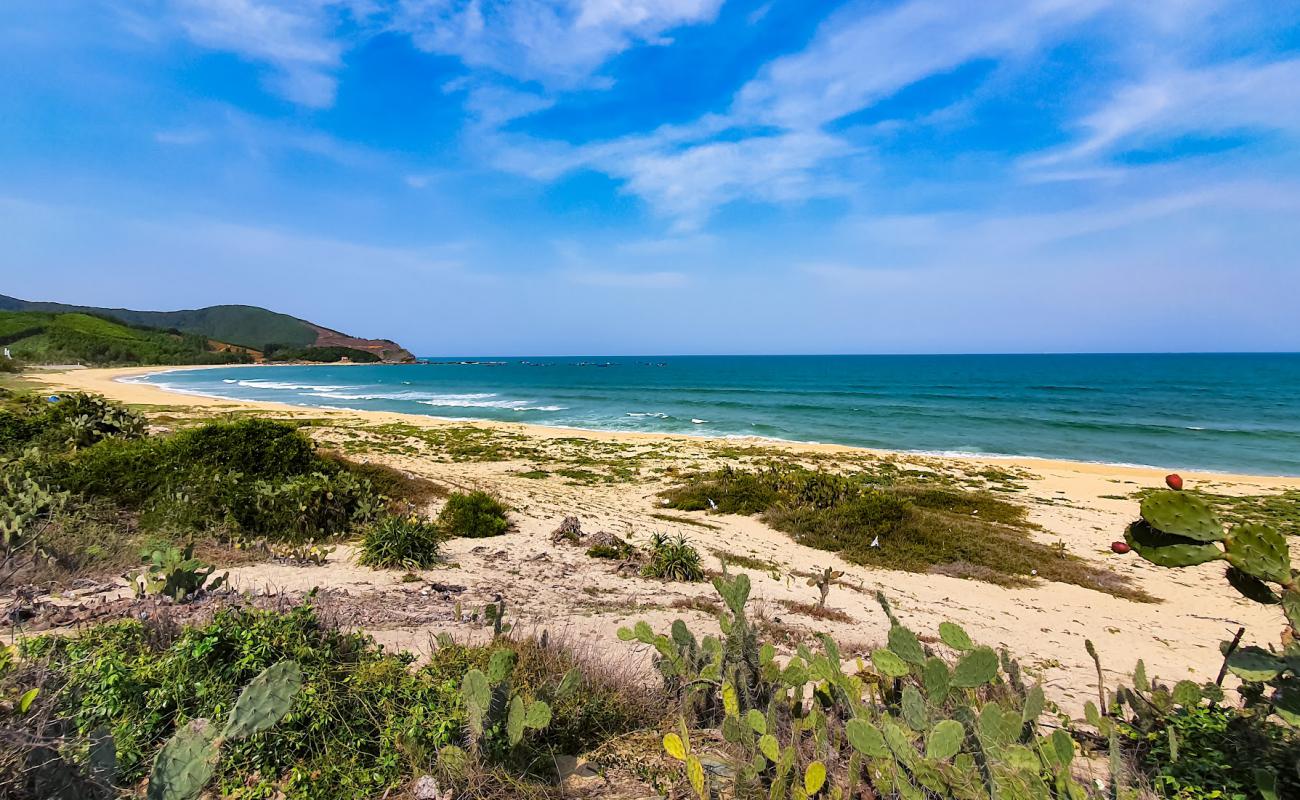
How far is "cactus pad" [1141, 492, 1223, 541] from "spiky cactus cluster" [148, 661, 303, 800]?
4.71 metres

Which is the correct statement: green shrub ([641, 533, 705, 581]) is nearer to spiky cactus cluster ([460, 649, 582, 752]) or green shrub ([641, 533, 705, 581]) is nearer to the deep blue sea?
spiky cactus cluster ([460, 649, 582, 752])

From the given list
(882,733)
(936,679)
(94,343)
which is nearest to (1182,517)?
(936,679)

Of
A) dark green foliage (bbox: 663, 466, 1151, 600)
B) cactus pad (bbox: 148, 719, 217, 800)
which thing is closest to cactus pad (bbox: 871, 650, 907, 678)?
cactus pad (bbox: 148, 719, 217, 800)

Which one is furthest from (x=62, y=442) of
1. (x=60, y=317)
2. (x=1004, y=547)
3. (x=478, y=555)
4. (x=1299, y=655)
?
(x=60, y=317)

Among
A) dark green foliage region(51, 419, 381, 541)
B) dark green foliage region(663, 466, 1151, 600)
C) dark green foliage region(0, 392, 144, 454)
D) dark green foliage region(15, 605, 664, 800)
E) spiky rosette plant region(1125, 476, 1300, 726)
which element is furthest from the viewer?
dark green foliage region(0, 392, 144, 454)

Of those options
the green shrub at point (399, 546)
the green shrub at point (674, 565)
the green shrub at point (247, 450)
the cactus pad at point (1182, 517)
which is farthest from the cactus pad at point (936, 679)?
the green shrub at point (247, 450)

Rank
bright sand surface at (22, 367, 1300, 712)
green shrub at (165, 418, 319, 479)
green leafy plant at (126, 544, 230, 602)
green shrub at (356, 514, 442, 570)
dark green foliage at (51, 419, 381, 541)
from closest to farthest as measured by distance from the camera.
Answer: green leafy plant at (126, 544, 230, 602), bright sand surface at (22, 367, 1300, 712), green shrub at (356, 514, 442, 570), dark green foliage at (51, 419, 381, 541), green shrub at (165, 418, 319, 479)

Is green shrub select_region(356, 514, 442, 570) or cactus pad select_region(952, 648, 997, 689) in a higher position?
cactus pad select_region(952, 648, 997, 689)

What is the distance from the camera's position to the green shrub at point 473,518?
31.0 ft

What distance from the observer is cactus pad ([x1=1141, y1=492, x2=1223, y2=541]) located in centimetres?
315

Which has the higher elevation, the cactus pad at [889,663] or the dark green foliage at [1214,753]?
the cactus pad at [889,663]

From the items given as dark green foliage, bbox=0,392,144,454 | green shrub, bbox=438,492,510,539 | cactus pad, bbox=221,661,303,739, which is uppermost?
dark green foliage, bbox=0,392,144,454

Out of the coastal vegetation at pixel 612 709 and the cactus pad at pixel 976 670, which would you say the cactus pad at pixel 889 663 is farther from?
the cactus pad at pixel 976 670

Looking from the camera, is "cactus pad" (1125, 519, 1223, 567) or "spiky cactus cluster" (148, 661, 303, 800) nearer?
"spiky cactus cluster" (148, 661, 303, 800)
